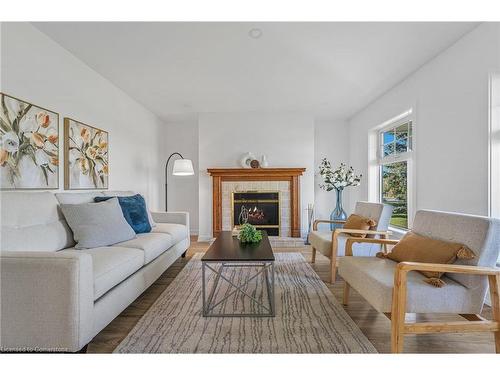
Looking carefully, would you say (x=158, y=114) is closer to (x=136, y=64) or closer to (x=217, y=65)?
(x=136, y=64)

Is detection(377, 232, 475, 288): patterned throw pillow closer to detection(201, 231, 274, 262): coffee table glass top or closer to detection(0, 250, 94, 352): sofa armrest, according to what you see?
detection(201, 231, 274, 262): coffee table glass top

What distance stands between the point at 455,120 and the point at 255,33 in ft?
7.18

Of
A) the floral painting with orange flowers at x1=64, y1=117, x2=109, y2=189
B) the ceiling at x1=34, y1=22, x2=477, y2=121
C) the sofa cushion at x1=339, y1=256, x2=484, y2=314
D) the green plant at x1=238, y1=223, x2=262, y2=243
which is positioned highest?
the ceiling at x1=34, y1=22, x2=477, y2=121

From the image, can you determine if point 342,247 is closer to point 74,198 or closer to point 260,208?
point 260,208

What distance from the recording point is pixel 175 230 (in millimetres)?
3398

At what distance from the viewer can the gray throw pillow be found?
2.35 m

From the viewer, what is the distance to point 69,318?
1.50 metres

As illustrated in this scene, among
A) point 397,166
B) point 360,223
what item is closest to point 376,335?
point 360,223

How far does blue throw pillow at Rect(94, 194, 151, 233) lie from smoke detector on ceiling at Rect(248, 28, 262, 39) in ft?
7.32

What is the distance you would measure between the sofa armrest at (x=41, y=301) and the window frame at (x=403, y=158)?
144 inches

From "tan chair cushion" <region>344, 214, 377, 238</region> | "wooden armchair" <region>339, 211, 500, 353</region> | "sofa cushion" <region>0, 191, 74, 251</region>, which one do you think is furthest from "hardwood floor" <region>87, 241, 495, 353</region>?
"sofa cushion" <region>0, 191, 74, 251</region>

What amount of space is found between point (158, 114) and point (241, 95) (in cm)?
200

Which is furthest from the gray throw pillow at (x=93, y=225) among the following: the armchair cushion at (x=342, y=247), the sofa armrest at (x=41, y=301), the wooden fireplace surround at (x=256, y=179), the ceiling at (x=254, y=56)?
the wooden fireplace surround at (x=256, y=179)

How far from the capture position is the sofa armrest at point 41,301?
1.49m
